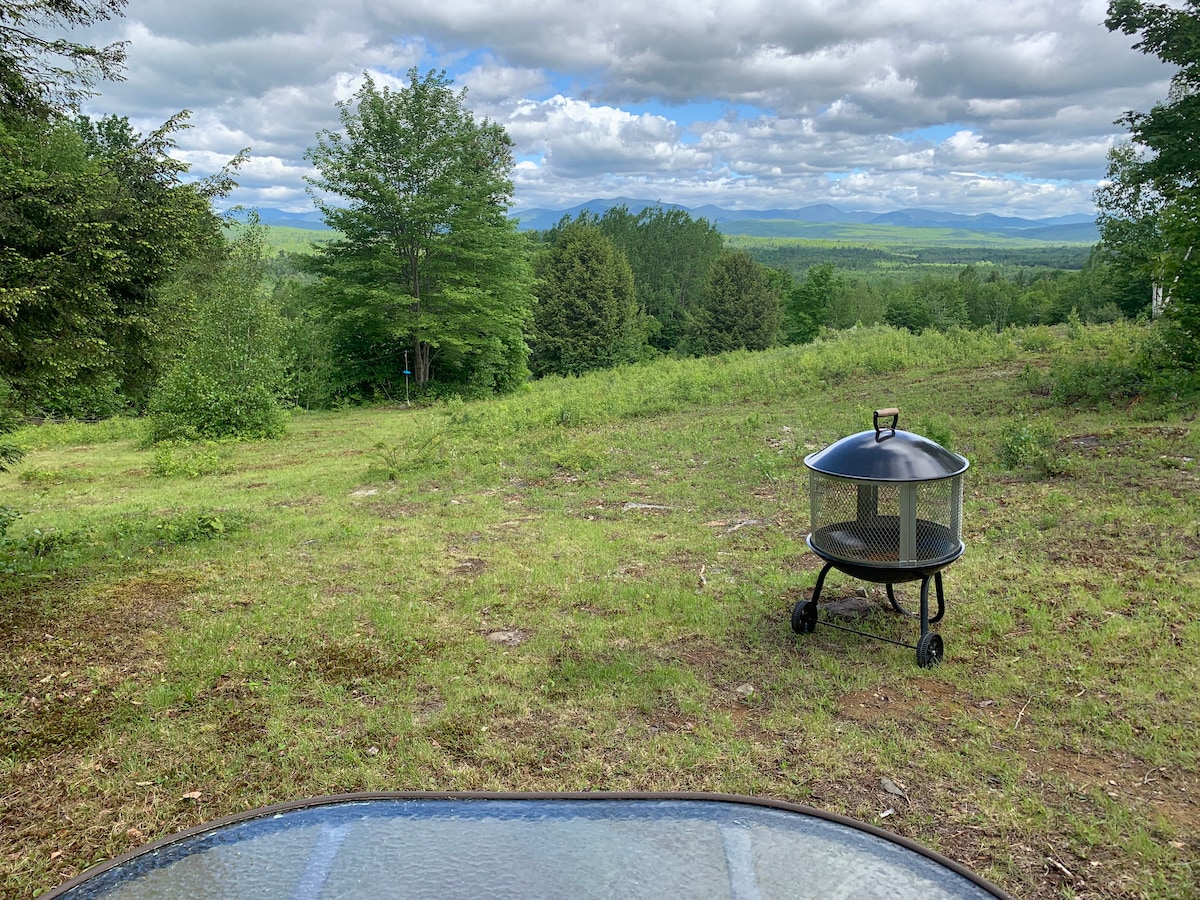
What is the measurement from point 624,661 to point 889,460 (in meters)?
1.86

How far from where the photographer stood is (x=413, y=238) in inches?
807

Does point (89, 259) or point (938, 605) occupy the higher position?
point (89, 259)

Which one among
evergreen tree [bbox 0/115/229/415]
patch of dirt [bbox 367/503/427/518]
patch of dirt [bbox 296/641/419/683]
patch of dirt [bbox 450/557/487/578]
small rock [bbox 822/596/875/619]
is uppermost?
evergreen tree [bbox 0/115/229/415]

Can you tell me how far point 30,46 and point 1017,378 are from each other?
1363 centimetres

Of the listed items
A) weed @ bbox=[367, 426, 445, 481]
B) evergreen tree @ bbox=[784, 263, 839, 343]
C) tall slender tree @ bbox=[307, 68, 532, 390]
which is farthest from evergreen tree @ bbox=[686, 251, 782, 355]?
weed @ bbox=[367, 426, 445, 481]

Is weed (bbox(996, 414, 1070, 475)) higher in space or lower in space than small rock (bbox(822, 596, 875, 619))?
higher

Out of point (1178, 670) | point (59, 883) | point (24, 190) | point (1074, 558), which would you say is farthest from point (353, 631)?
point (1074, 558)

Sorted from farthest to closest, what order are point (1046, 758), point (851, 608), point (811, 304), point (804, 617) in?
point (811, 304) < point (851, 608) < point (804, 617) < point (1046, 758)

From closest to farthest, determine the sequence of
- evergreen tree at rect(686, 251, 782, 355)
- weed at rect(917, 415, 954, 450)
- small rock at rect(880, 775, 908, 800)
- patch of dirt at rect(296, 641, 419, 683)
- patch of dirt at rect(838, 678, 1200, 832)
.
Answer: patch of dirt at rect(838, 678, 1200, 832)
small rock at rect(880, 775, 908, 800)
patch of dirt at rect(296, 641, 419, 683)
weed at rect(917, 415, 954, 450)
evergreen tree at rect(686, 251, 782, 355)

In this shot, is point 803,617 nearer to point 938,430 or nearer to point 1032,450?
point 1032,450

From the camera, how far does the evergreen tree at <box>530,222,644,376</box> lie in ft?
114

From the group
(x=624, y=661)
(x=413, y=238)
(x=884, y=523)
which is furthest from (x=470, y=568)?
(x=413, y=238)

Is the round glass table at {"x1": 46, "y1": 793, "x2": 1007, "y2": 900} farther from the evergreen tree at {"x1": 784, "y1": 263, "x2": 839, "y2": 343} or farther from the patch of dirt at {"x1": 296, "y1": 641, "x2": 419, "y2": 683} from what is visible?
the evergreen tree at {"x1": 784, "y1": 263, "x2": 839, "y2": 343}

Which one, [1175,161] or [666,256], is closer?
[1175,161]
